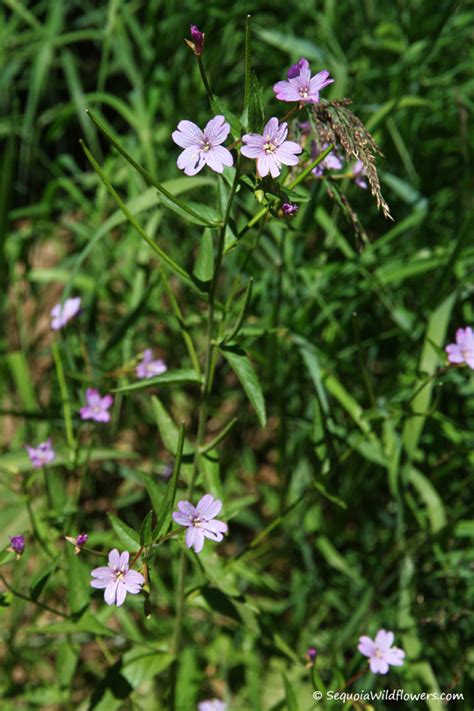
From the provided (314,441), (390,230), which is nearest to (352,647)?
(314,441)

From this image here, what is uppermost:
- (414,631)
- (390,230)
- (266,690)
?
(390,230)

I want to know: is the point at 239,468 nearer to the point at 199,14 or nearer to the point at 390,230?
the point at 390,230

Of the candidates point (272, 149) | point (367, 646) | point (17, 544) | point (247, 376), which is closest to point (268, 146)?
point (272, 149)

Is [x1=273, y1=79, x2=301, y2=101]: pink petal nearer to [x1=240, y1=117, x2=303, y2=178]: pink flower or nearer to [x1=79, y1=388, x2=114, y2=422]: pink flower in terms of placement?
[x1=240, y1=117, x2=303, y2=178]: pink flower

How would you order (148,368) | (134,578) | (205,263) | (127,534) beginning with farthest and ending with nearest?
(148,368)
(205,263)
(127,534)
(134,578)

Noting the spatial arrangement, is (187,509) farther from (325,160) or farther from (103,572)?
(325,160)

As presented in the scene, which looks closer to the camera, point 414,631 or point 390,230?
point 414,631

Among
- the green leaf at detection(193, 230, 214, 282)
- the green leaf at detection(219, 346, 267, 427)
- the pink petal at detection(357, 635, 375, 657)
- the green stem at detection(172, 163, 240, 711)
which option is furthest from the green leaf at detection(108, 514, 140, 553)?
the pink petal at detection(357, 635, 375, 657)
